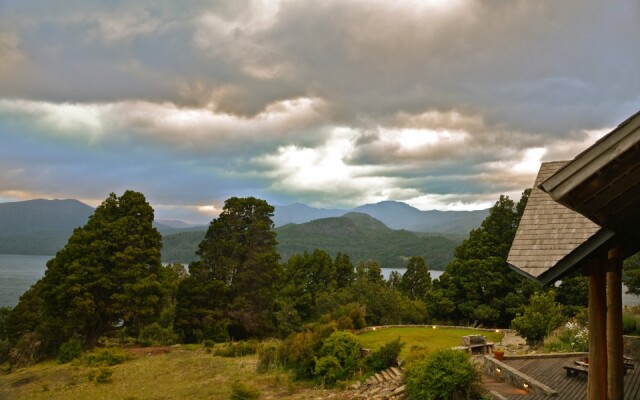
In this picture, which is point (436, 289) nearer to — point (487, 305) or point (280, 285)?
point (487, 305)

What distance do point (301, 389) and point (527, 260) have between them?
14250mm

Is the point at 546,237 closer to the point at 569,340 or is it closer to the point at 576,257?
the point at 576,257

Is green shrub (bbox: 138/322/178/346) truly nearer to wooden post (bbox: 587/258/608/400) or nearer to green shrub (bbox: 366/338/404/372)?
green shrub (bbox: 366/338/404/372)

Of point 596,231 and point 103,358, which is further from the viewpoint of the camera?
point 103,358

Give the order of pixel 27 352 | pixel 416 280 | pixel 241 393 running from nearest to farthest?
pixel 241 393 < pixel 27 352 < pixel 416 280

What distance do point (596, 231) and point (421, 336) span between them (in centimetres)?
2001

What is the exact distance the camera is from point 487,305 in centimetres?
3316

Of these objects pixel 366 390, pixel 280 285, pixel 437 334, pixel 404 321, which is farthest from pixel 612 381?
pixel 280 285

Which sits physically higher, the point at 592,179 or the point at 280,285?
the point at 592,179

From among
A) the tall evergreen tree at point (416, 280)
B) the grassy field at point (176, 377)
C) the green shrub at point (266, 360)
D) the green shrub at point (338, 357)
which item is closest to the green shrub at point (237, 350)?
the grassy field at point (176, 377)

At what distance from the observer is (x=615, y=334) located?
7656mm

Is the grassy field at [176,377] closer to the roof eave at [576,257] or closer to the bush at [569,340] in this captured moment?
the bush at [569,340]

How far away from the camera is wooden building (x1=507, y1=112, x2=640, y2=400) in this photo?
12.4 ft

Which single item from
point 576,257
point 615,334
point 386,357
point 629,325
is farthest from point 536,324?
point 576,257
